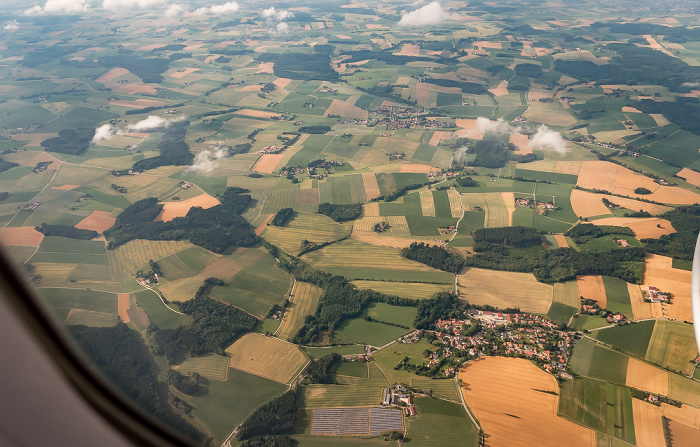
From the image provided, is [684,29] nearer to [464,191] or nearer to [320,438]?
[464,191]

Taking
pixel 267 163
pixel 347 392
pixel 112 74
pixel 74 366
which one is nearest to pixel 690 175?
pixel 347 392

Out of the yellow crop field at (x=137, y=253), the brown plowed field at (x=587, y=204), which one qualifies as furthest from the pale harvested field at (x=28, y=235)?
the brown plowed field at (x=587, y=204)

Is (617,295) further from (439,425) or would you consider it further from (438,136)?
(438,136)

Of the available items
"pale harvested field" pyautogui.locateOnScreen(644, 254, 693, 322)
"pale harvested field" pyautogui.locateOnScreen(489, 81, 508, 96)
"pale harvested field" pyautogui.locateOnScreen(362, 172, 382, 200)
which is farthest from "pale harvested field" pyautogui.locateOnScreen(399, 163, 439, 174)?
"pale harvested field" pyautogui.locateOnScreen(489, 81, 508, 96)

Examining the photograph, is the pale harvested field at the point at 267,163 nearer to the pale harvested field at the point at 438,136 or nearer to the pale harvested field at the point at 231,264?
the pale harvested field at the point at 231,264

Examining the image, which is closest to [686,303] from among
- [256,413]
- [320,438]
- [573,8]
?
[320,438]

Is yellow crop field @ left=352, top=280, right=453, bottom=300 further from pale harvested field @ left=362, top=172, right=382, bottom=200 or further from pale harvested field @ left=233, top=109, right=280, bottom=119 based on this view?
pale harvested field @ left=233, top=109, right=280, bottom=119
